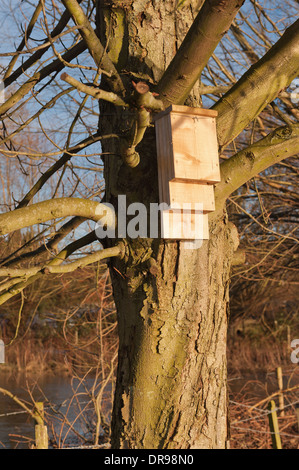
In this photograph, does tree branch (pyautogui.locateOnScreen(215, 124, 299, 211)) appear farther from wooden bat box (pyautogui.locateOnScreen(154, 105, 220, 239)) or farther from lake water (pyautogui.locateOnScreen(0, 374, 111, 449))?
lake water (pyautogui.locateOnScreen(0, 374, 111, 449))

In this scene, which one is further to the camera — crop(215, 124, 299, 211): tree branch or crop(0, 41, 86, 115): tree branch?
crop(0, 41, 86, 115): tree branch

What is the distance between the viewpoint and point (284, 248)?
8.14m

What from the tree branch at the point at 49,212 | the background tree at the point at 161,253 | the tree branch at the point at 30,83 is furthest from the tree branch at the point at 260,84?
the tree branch at the point at 30,83

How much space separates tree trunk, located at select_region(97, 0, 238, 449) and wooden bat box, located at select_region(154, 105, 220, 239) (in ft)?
0.38

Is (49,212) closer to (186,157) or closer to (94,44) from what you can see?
(186,157)

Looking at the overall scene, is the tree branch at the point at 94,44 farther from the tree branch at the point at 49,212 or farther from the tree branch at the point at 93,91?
the tree branch at the point at 49,212

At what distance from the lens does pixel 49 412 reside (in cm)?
812

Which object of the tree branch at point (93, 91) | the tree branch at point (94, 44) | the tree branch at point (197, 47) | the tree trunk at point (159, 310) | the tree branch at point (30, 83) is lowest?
the tree trunk at point (159, 310)

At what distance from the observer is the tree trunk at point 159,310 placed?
7.68 feet

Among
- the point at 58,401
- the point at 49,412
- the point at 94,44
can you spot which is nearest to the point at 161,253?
the point at 94,44

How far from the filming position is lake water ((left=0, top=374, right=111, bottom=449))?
21.7ft

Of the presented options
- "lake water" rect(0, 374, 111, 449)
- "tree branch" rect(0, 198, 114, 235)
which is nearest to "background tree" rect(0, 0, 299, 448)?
"tree branch" rect(0, 198, 114, 235)

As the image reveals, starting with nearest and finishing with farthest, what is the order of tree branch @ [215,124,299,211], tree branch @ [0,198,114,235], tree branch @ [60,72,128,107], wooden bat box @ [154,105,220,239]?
tree branch @ [60,72,128,107]
tree branch @ [0,198,114,235]
wooden bat box @ [154,105,220,239]
tree branch @ [215,124,299,211]

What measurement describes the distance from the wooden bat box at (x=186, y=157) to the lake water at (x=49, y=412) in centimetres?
A: 401
